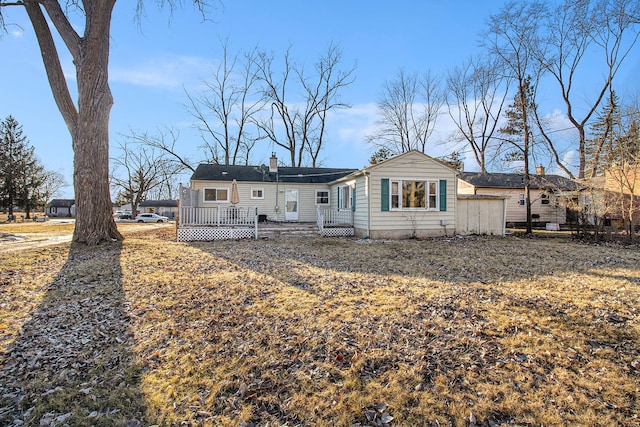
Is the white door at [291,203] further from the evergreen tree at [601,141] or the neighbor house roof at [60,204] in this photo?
the neighbor house roof at [60,204]

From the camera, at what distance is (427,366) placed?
304 centimetres

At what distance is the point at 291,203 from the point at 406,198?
7.45 m

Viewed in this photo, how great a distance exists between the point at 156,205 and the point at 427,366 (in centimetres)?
6269

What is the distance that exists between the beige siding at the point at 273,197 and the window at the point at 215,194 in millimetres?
173

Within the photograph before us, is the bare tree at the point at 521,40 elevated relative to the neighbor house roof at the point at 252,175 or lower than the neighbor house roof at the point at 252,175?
elevated

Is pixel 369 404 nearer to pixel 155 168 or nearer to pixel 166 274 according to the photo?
pixel 166 274

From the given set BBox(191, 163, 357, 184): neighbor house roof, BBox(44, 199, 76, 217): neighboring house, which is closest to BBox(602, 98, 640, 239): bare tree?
BBox(191, 163, 357, 184): neighbor house roof

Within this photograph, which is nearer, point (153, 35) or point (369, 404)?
point (369, 404)

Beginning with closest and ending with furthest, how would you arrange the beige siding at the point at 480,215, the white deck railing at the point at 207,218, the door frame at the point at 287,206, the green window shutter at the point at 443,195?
the white deck railing at the point at 207,218 < the green window shutter at the point at 443,195 < the beige siding at the point at 480,215 < the door frame at the point at 287,206

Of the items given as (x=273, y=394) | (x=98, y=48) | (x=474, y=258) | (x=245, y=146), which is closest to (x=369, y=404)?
(x=273, y=394)

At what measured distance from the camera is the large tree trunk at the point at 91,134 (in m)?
10.4

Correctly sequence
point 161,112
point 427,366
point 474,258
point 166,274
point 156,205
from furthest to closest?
point 156,205 → point 161,112 → point 474,258 → point 166,274 → point 427,366

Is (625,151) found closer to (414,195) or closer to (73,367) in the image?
(414,195)

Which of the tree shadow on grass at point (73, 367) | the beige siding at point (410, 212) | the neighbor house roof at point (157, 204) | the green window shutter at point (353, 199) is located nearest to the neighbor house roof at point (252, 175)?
the green window shutter at point (353, 199)
